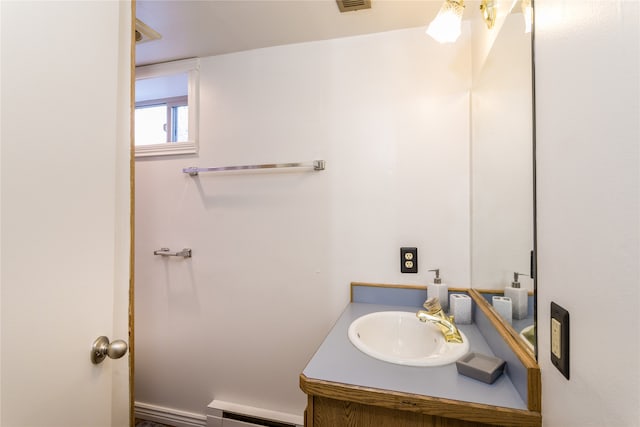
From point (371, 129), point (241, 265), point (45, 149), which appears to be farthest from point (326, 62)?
point (45, 149)

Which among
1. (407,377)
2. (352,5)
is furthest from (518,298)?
(352,5)

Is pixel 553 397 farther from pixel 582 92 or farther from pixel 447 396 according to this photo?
pixel 582 92

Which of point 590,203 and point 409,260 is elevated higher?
point 590,203

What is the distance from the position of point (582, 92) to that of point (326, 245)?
120 centimetres

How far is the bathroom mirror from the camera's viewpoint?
0.74 m

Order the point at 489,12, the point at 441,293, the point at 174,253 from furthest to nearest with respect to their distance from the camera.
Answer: the point at 174,253 → the point at 441,293 → the point at 489,12

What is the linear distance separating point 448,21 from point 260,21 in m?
0.88

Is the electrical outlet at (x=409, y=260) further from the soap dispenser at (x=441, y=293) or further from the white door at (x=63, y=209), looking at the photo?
the white door at (x=63, y=209)

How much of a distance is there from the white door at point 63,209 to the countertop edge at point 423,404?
529 mm

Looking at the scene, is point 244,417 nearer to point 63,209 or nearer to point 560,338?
point 63,209

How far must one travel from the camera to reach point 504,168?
93cm

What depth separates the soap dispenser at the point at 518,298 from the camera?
758mm

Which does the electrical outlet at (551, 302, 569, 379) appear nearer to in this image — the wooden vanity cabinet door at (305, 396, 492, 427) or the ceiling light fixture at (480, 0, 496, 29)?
the wooden vanity cabinet door at (305, 396, 492, 427)

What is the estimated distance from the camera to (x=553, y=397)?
23.9 inches
